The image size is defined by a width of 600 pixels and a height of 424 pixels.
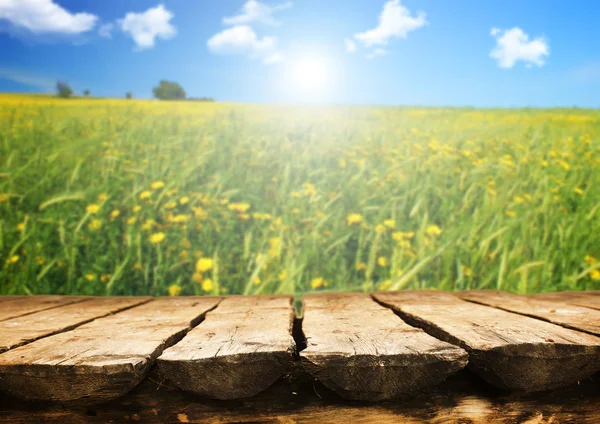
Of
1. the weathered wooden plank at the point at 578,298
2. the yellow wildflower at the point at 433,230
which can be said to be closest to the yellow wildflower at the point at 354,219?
the yellow wildflower at the point at 433,230

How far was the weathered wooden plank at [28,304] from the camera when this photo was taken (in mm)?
1439

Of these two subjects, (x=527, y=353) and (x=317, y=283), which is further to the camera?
(x=317, y=283)

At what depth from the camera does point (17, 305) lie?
5.30 ft

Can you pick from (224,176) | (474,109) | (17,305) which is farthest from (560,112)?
(17,305)

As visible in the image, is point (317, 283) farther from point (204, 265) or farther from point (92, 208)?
point (92, 208)

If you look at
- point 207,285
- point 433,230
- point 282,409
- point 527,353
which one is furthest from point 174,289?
point 527,353

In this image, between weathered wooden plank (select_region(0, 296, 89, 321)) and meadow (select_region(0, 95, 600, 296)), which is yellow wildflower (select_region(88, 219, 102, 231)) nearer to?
meadow (select_region(0, 95, 600, 296))

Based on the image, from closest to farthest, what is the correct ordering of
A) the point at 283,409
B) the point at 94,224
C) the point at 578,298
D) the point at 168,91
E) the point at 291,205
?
1. the point at 283,409
2. the point at 578,298
3. the point at 94,224
4. the point at 291,205
5. the point at 168,91

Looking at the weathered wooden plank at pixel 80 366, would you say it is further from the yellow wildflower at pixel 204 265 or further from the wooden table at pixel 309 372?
the yellow wildflower at pixel 204 265

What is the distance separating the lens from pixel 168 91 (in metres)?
3.51

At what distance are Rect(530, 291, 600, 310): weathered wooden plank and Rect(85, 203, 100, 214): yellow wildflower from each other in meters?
2.24

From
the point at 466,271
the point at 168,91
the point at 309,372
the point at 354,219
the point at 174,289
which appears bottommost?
the point at 174,289

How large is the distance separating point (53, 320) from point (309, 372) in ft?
2.55

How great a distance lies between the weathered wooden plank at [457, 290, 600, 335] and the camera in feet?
3.65
